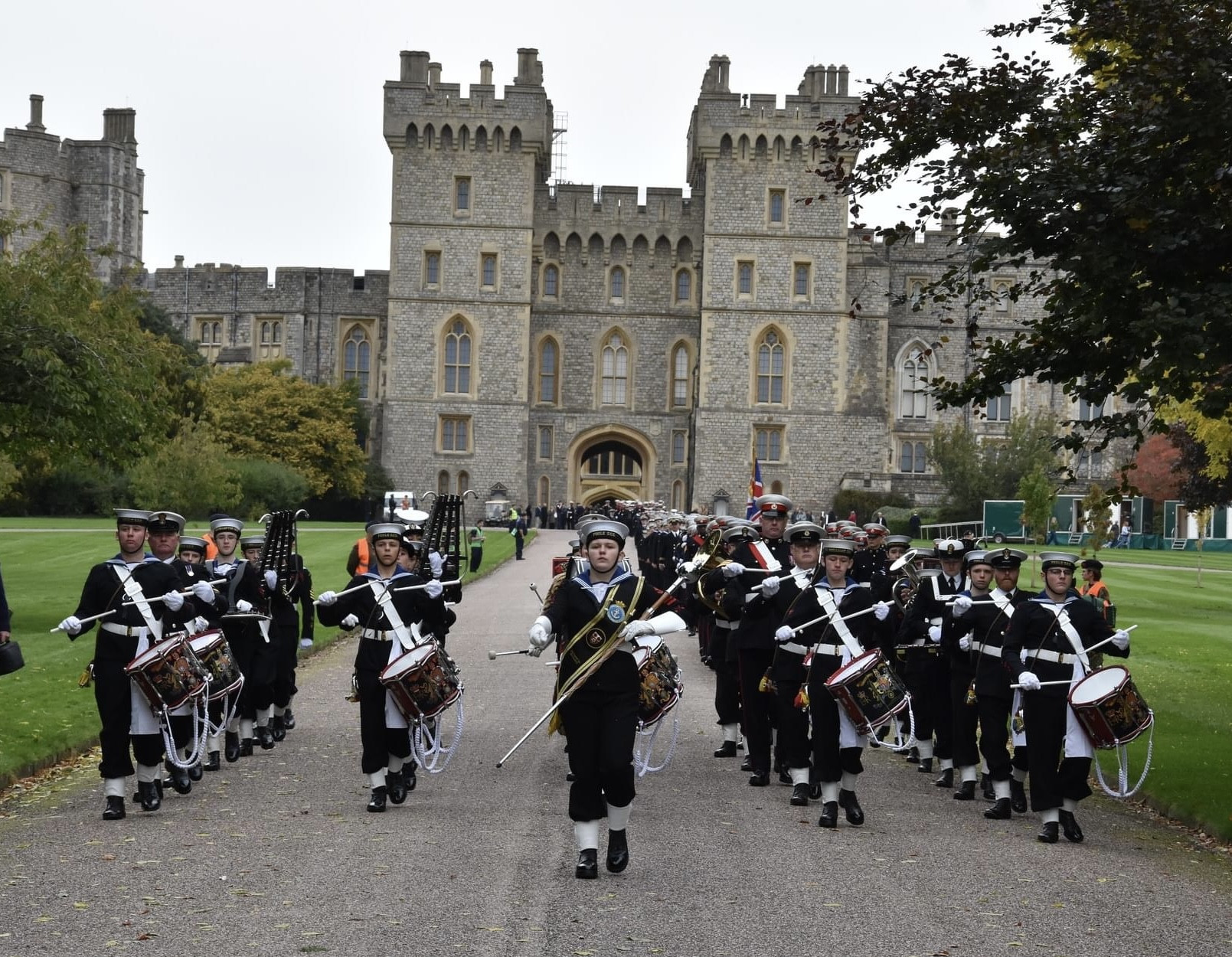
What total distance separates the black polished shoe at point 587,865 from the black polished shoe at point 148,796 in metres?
3.06

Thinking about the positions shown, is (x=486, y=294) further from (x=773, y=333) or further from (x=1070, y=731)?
(x=1070, y=731)

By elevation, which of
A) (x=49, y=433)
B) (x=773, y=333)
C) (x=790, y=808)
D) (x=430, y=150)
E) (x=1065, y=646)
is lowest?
(x=790, y=808)

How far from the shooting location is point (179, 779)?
10.9 m

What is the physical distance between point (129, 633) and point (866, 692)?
15.1 ft

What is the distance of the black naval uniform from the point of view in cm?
1022

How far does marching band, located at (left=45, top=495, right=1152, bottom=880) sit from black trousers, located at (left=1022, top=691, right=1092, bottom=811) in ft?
0.04

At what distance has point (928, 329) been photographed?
72875 mm

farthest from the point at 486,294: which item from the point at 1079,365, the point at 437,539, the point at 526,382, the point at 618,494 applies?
the point at 1079,365

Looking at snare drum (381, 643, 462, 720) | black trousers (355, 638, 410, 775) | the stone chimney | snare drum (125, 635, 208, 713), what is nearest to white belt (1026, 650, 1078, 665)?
snare drum (381, 643, 462, 720)

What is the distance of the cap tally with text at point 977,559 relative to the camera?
11.9 metres

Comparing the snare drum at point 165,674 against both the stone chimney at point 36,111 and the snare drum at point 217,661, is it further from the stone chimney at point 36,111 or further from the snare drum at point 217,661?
the stone chimney at point 36,111

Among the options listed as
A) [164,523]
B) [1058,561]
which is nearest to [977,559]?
[1058,561]

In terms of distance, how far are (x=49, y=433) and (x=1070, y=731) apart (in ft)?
53.3

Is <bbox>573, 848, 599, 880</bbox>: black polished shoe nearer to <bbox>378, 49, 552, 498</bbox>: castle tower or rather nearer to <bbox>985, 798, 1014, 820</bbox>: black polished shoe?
<bbox>985, 798, 1014, 820</bbox>: black polished shoe
